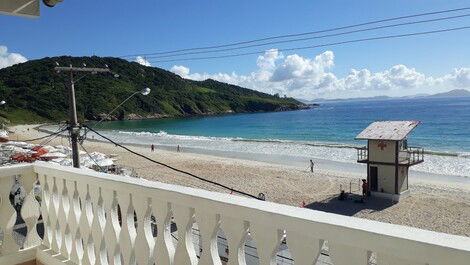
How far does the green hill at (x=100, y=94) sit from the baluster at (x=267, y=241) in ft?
265

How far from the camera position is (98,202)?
263 cm

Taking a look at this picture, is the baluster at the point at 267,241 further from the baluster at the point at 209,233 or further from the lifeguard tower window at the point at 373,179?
the lifeguard tower window at the point at 373,179

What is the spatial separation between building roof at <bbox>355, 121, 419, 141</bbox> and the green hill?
6631cm

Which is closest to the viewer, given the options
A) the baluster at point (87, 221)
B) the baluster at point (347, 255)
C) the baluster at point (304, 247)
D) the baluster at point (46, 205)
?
the baluster at point (347, 255)

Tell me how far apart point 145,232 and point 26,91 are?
124960mm

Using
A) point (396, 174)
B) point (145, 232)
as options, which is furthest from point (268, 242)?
point (396, 174)

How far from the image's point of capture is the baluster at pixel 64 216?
3051mm

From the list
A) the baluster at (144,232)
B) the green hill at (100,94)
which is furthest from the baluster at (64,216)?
the green hill at (100,94)

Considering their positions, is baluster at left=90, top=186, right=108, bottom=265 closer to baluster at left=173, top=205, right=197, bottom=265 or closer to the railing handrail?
the railing handrail

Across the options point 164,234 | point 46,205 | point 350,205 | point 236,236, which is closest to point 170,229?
point 164,234

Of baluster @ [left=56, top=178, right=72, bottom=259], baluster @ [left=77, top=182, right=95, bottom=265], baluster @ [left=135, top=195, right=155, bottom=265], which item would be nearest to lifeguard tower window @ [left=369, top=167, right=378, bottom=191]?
baluster @ [left=56, top=178, right=72, bottom=259]

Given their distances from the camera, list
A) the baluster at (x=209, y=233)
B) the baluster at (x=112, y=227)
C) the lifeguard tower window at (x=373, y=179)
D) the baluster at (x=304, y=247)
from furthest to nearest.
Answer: the lifeguard tower window at (x=373, y=179), the baluster at (x=112, y=227), the baluster at (x=209, y=233), the baluster at (x=304, y=247)

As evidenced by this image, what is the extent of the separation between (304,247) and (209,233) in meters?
0.53

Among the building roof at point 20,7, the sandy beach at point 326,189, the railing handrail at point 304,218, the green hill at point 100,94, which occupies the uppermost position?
the green hill at point 100,94
